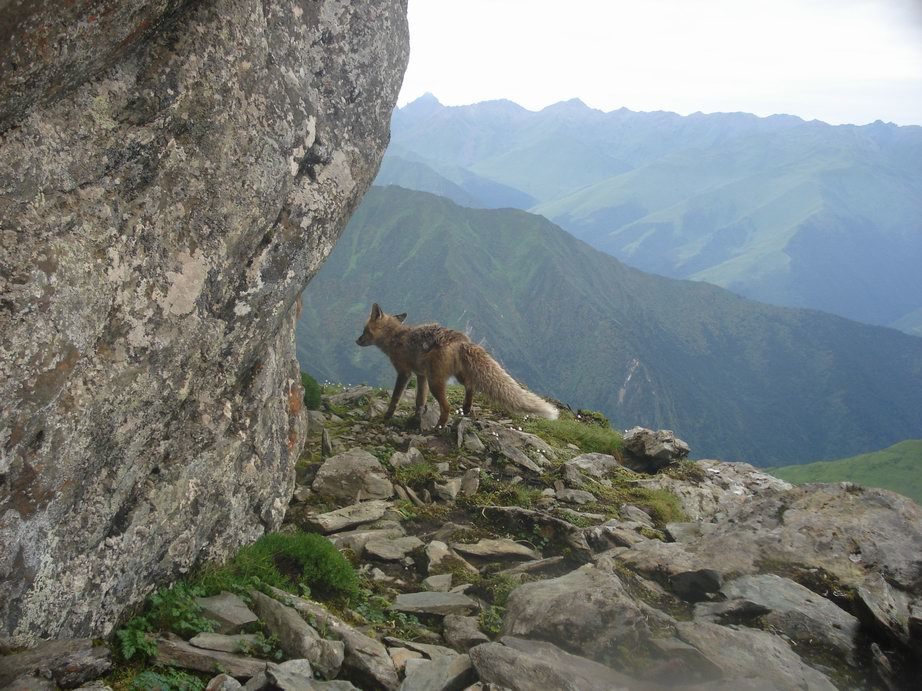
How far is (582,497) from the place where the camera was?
13.9 metres

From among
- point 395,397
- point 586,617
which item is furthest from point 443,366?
point 586,617

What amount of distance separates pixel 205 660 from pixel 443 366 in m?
11.0

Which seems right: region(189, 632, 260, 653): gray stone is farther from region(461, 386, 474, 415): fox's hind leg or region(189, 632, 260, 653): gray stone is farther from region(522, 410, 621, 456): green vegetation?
region(522, 410, 621, 456): green vegetation

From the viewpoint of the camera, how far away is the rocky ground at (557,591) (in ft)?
21.6

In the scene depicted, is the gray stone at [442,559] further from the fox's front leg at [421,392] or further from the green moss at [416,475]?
the fox's front leg at [421,392]

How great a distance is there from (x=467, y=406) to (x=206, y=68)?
12964mm

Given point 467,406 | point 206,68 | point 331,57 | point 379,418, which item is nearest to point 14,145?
point 206,68

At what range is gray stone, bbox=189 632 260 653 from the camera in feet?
20.8

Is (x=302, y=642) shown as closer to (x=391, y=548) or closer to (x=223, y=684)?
(x=223, y=684)

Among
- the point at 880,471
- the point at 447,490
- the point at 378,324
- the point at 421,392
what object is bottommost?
the point at 880,471

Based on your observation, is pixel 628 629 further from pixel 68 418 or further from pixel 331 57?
pixel 331 57

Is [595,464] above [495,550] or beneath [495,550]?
beneath

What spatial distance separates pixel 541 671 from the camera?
629 cm

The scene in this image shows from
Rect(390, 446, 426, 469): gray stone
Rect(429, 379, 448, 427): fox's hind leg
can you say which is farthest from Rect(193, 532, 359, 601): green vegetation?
Rect(429, 379, 448, 427): fox's hind leg
